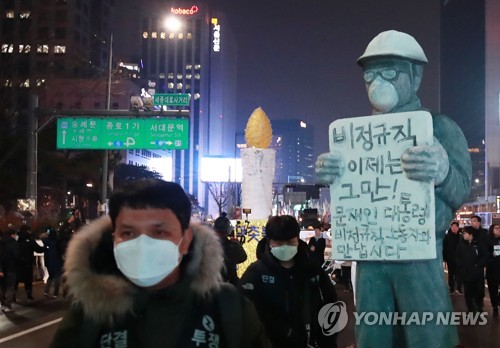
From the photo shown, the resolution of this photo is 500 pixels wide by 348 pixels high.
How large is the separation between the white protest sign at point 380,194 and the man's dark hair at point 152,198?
189cm

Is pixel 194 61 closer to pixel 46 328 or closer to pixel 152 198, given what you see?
pixel 46 328

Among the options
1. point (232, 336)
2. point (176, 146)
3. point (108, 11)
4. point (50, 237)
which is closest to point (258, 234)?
point (50, 237)

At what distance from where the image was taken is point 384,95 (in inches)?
174

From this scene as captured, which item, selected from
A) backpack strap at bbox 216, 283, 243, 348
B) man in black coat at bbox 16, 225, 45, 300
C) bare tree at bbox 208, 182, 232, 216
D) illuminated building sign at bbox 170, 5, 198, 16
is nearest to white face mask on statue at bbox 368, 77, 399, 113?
backpack strap at bbox 216, 283, 243, 348

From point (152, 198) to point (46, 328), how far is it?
9.95m

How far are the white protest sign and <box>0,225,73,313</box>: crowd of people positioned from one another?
32.4ft

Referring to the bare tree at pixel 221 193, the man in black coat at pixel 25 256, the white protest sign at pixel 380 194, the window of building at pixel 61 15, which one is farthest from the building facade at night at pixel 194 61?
the white protest sign at pixel 380 194

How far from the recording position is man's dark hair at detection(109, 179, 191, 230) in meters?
2.61

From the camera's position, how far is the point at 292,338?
15.0 feet

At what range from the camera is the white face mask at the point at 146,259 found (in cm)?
248

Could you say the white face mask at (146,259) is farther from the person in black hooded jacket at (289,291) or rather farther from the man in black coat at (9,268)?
the man in black coat at (9,268)

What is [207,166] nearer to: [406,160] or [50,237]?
[50,237]

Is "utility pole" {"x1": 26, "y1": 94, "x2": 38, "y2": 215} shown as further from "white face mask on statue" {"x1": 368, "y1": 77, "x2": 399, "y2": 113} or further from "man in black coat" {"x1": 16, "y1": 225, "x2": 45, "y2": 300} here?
"white face mask on statue" {"x1": 368, "y1": 77, "x2": 399, "y2": 113}

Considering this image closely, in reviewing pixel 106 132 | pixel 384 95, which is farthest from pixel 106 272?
pixel 106 132
